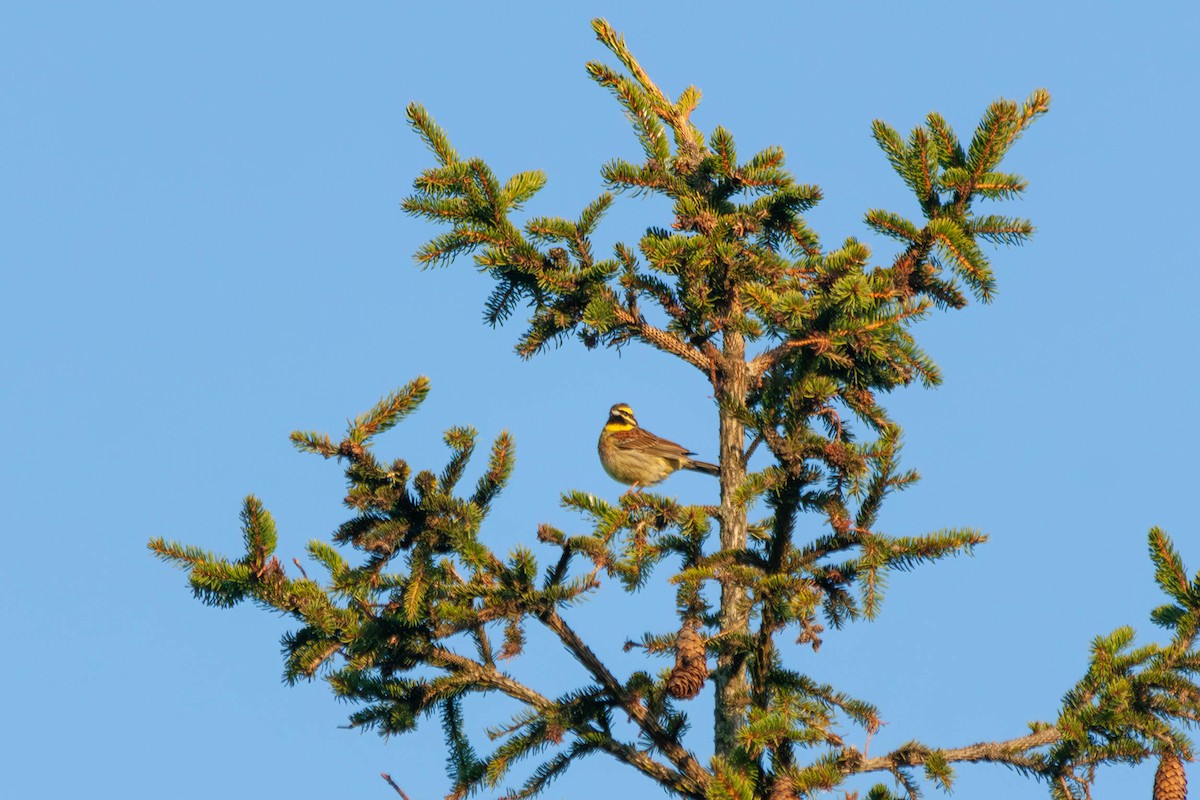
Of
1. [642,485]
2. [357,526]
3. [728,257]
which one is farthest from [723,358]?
[642,485]

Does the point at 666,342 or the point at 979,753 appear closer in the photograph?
the point at 979,753

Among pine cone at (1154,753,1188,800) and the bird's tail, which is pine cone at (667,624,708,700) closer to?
pine cone at (1154,753,1188,800)

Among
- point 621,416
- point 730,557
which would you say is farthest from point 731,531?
point 621,416

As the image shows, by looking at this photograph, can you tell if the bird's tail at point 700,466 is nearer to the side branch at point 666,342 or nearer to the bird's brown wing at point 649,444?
the bird's brown wing at point 649,444

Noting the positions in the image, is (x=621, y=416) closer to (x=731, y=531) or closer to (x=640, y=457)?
(x=640, y=457)

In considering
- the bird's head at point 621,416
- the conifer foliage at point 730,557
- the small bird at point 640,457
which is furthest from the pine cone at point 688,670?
the bird's head at point 621,416

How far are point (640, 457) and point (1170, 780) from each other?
8.26 metres

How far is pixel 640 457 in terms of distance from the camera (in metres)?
14.2

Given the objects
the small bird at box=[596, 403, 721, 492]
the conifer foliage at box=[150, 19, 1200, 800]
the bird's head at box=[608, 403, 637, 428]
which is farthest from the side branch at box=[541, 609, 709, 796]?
the bird's head at box=[608, 403, 637, 428]

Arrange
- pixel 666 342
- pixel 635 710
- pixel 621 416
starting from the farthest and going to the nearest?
pixel 621 416
pixel 666 342
pixel 635 710

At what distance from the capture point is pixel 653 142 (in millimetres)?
9273

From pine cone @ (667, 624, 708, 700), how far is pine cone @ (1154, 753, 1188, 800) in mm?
2216

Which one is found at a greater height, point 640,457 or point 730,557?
point 640,457

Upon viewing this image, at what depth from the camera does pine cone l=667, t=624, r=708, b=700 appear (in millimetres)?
6758
